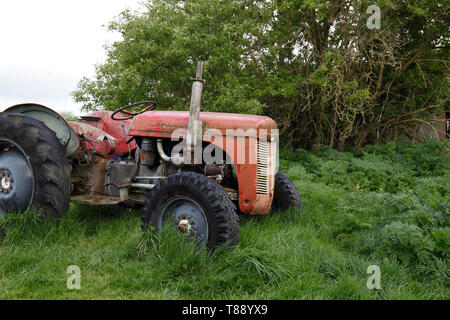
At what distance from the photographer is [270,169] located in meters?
3.73

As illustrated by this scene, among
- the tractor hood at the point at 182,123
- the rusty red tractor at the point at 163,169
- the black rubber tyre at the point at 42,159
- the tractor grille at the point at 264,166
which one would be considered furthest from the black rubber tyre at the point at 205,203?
the black rubber tyre at the point at 42,159

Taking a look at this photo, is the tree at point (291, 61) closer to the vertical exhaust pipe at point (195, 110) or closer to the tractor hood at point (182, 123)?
the tractor hood at point (182, 123)

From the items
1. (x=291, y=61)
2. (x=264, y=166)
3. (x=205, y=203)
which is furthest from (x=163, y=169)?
(x=291, y=61)

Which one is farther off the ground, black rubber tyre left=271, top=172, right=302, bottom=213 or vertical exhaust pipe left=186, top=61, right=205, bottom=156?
vertical exhaust pipe left=186, top=61, right=205, bottom=156

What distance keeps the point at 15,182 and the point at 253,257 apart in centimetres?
256

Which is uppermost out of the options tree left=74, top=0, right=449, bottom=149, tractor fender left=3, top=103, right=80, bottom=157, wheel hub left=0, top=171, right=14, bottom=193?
tree left=74, top=0, right=449, bottom=149

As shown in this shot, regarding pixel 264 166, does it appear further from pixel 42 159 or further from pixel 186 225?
pixel 42 159

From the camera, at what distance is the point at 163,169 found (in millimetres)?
4031

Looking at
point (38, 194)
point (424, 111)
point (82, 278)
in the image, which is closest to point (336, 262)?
point (82, 278)

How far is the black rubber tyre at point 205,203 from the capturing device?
10.3ft

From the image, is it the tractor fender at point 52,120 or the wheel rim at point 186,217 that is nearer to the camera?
the wheel rim at point 186,217

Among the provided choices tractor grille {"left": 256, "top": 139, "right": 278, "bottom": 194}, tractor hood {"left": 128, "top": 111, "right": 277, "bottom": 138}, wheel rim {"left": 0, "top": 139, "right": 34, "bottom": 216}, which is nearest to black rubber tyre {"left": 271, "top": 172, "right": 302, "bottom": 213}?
tractor grille {"left": 256, "top": 139, "right": 278, "bottom": 194}

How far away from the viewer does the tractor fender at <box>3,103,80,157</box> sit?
4176mm

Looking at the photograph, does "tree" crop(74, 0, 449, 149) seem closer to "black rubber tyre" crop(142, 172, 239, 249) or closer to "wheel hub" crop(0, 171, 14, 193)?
"black rubber tyre" crop(142, 172, 239, 249)
